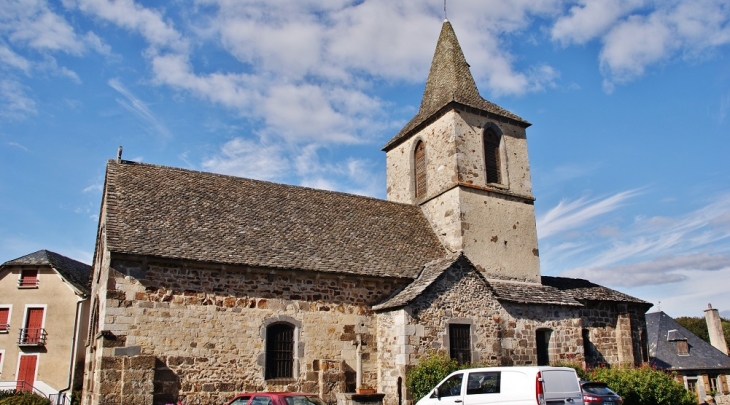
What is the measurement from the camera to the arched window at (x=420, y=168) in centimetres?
2266

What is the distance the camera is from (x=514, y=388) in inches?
425

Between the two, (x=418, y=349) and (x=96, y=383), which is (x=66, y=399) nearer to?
(x=96, y=383)

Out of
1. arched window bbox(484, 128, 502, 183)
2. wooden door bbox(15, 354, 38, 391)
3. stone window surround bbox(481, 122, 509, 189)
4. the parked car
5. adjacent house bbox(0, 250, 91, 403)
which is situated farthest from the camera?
adjacent house bbox(0, 250, 91, 403)

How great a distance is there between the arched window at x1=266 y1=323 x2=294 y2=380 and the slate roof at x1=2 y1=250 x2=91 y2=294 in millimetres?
17733

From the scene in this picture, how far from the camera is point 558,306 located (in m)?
18.3

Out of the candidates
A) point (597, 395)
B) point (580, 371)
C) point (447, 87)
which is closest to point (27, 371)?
point (447, 87)

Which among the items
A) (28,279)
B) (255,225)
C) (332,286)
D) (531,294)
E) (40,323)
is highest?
(255,225)

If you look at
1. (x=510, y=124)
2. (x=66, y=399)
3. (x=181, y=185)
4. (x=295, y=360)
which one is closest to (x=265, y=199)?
(x=181, y=185)

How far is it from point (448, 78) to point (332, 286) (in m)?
11.4

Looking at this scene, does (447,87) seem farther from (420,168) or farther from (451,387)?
(451,387)

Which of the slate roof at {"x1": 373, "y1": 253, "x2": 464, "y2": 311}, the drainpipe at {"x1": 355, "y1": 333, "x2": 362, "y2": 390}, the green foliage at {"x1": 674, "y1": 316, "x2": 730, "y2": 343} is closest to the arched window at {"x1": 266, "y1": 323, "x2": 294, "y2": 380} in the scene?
the drainpipe at {"x1": 355, "y1": 333, "x2": 362, "y2": 390}

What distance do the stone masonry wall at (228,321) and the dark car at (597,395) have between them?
20.4 ft

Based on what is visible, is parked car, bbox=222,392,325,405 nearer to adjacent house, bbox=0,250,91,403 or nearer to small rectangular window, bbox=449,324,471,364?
small rectangular window, bbox=449,324,471,364

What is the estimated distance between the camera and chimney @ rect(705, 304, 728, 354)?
34.8m
